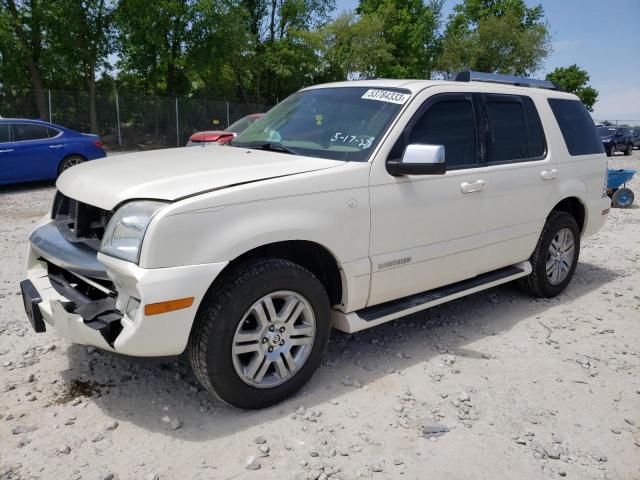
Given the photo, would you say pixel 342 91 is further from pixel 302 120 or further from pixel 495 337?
pixel 495 337

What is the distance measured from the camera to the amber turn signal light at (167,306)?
2643 mm

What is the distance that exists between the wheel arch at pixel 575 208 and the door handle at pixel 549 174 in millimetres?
406

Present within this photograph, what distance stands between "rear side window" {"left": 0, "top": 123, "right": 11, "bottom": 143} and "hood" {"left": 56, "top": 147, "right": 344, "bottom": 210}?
8.11m

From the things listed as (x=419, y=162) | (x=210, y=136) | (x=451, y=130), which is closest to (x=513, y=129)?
(x=451, y=130)

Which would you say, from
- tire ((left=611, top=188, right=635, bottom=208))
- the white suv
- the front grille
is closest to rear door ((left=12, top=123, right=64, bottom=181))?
the white suv

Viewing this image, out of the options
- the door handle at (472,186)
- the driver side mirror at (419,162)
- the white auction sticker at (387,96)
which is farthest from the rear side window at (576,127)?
the driver side mirror at (419,162)

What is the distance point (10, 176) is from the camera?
1062cm

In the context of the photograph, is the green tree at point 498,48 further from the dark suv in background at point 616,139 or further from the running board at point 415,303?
the running board at point 415,303

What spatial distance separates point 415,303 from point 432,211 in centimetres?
64

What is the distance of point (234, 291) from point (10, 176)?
31.5 ft

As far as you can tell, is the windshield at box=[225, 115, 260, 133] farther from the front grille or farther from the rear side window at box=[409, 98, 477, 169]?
the front grille

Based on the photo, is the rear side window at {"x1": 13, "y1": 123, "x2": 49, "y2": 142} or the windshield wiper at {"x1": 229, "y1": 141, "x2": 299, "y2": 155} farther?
the rear side window at {"x1": 13, "y1": 123, "x2": 49, "y2": 142}

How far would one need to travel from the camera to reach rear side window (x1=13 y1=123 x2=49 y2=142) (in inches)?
420

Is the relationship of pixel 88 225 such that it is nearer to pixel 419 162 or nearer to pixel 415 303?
pixel 419 162
